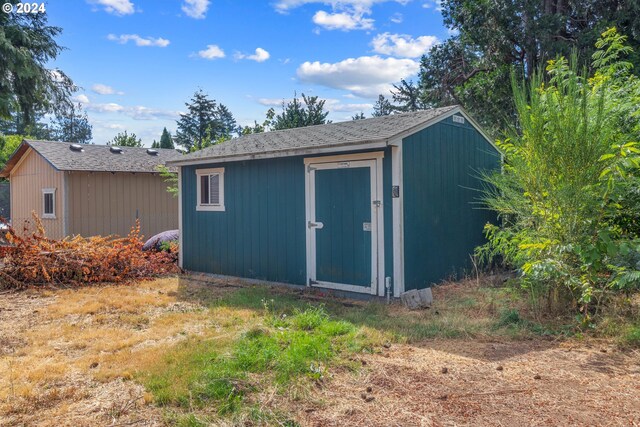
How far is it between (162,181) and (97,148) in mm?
2941

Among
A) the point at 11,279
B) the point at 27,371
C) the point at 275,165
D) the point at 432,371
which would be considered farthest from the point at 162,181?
the point at 432,371

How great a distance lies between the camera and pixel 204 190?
30.5 feet

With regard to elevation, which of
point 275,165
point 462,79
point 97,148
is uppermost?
point 462,79

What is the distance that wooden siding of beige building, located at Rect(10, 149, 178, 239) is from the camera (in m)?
13.5

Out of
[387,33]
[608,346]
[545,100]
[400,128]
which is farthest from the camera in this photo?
[387,33]

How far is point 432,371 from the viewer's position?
3811mm

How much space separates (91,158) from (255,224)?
344 inches

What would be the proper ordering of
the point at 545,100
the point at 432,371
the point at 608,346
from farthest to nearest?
the point at 545,100 < the point at 608,346 < the point at 432,371

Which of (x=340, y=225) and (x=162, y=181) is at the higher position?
(x=162, y=181)

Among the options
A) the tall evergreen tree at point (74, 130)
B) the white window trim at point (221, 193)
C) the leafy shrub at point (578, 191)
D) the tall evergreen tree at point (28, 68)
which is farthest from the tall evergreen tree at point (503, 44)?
the tall evergreen tree at point (74, 130)

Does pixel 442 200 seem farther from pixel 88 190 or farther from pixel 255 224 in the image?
pixel 88 190

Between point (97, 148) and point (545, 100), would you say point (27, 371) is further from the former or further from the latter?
point (97, 148)

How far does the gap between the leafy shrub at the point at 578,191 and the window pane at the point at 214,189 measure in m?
5.39

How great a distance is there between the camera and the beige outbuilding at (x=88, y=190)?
1351 centimetres
